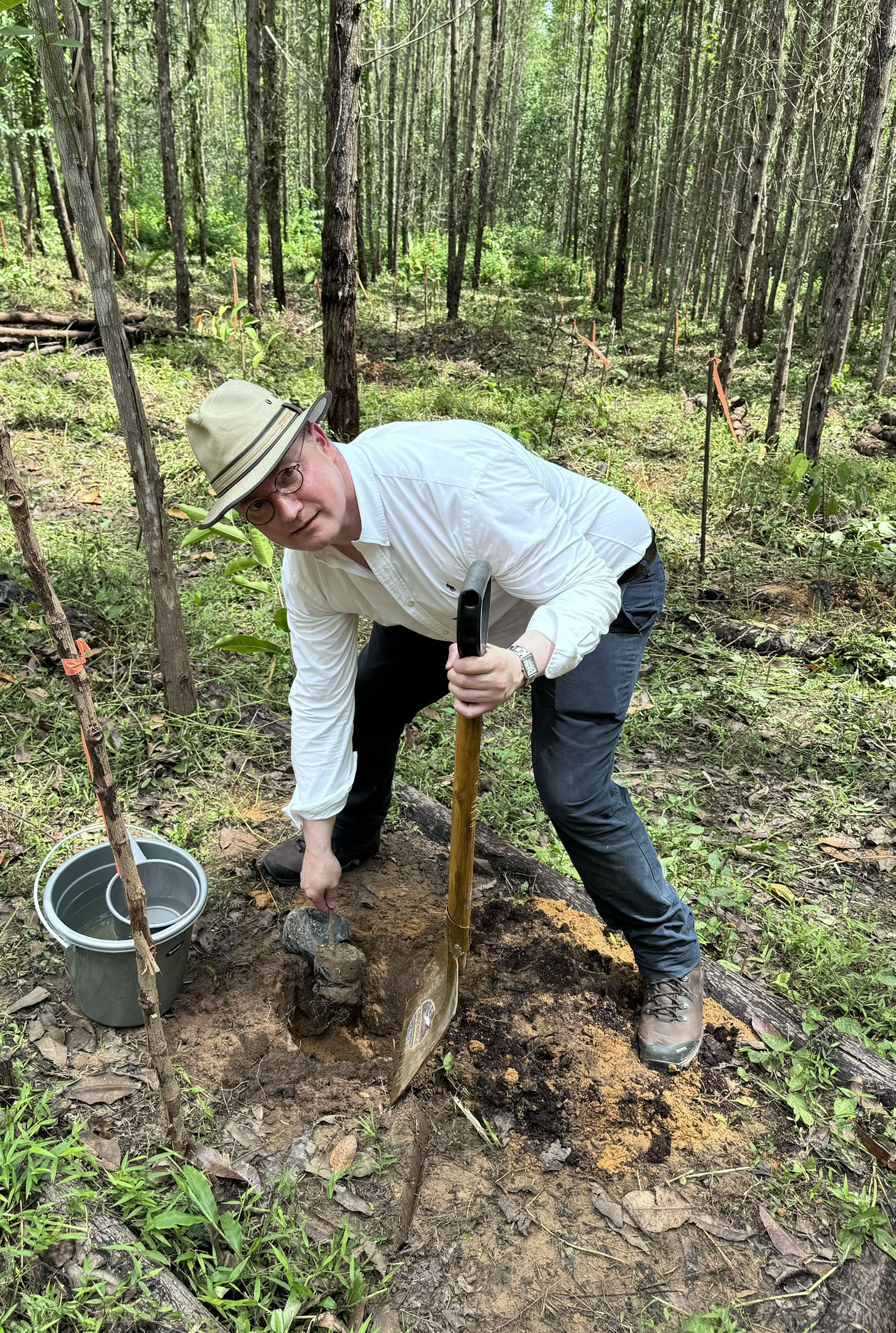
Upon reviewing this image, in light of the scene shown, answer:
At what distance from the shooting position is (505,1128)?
6.47 feet

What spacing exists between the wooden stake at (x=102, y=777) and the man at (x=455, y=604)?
0.47m

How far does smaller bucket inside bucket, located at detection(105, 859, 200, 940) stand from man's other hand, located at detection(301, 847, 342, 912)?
0.33 metres

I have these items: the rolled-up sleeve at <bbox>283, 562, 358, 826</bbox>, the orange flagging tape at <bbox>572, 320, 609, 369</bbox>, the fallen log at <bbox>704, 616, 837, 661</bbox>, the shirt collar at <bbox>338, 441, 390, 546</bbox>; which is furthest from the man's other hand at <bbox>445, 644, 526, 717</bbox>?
the orange flagging tape at <bbox>572, 320, 609, 369</bbox>

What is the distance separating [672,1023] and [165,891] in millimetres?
1435

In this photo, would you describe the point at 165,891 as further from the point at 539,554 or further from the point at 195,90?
the point at 195,90

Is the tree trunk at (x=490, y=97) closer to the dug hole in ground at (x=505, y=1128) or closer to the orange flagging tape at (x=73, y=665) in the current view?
the dug hole in ground at (x=505, y=1128)

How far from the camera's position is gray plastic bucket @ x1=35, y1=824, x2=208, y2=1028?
1.98 m

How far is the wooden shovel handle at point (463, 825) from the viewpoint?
1782 mm

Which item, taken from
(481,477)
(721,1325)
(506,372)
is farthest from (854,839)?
(506,372)

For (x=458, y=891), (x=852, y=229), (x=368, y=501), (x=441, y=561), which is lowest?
(x=458, y=891)

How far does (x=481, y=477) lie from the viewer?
1.80 meters

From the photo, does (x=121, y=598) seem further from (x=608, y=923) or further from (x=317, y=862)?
(x=608, y=923)

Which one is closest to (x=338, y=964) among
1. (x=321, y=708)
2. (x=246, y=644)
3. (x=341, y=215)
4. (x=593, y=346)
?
(x=321, y=708)

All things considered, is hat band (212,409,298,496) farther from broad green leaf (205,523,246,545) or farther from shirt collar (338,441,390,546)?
broad green leaf (205,523,246,545)
